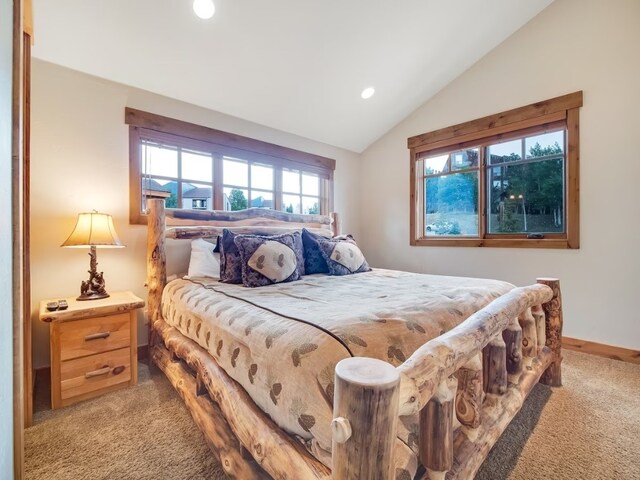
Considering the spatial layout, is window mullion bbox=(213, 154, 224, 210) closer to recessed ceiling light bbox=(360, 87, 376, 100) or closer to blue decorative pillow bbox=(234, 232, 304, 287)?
blue decorative pillow bbox=(234, 232, 304, 287)

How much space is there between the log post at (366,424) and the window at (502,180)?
9.80 ft

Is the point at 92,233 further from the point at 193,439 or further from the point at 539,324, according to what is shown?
the point at 539,324

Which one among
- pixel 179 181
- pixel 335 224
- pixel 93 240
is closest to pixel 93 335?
pixel 93 240

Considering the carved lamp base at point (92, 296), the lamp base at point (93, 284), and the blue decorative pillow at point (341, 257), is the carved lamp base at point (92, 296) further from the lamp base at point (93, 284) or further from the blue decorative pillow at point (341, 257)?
the blue decorative pillow at point (341, 257)

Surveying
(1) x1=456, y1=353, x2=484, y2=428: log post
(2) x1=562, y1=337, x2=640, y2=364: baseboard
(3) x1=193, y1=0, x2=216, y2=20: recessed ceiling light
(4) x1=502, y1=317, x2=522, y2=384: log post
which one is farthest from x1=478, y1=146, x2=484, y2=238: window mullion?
(3) x1=193, y1=0, x2=216, y2=20: recessed ceiling light

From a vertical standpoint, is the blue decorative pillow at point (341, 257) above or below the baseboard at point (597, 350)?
above

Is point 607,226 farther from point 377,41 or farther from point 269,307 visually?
point 269,307

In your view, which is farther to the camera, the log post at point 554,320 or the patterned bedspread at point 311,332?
the log post at point 554,320

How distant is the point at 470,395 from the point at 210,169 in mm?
2819

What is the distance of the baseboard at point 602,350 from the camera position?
234 centimetres

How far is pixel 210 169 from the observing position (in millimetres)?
2939

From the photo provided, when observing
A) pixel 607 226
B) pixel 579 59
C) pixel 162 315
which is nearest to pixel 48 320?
pixel 162 315

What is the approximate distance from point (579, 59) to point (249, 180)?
130 inches

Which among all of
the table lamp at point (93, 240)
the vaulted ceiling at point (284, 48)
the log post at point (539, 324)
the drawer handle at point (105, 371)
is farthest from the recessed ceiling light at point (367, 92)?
the drawer handle at point (105, 371)
